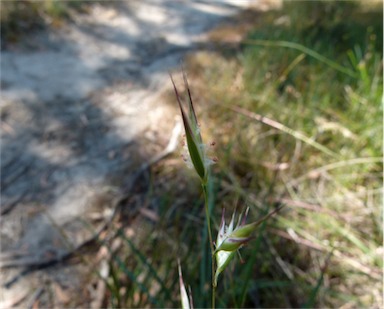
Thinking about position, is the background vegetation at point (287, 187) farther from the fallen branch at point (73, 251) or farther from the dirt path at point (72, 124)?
the dirt path at point (72, 124)

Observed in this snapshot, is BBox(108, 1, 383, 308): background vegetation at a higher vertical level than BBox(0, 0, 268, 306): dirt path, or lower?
higher

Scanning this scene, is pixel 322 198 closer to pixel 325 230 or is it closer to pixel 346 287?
pixel 325 230

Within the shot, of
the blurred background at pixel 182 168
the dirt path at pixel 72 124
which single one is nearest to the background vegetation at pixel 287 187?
the blurred background at pixel 182 168

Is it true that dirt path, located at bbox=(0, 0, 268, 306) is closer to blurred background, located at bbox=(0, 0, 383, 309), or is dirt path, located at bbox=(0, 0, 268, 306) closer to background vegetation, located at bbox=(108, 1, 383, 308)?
blurred background, located at bbox=(0, 0, 383, 309)

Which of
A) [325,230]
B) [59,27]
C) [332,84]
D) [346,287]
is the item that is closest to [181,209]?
[325,230]

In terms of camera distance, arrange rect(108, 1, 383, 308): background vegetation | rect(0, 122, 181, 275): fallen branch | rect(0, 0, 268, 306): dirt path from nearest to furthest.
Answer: rect(108, 1, 383, 308): background vegetation < rect(0, 122, 181, 275): fallen branch < rect(0, 0, 268, 306): dirt path

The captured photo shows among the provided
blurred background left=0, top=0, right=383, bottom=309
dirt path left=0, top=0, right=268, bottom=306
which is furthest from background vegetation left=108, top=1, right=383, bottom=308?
dirt path left=0, top=0, right=268, bottom=306
